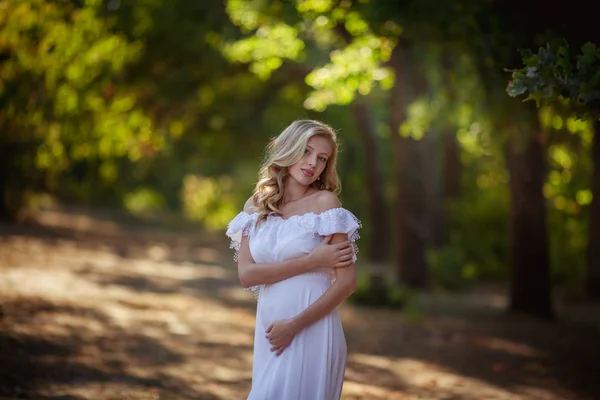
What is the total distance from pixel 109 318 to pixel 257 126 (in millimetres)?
12156

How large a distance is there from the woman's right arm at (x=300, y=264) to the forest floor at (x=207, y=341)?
10.1 feet

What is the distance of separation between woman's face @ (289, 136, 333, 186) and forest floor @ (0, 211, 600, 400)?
3.38 m

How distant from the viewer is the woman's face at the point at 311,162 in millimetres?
4188

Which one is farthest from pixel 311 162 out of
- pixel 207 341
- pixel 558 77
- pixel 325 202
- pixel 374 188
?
pixel 374 188

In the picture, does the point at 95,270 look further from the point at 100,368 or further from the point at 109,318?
the point at 100,368

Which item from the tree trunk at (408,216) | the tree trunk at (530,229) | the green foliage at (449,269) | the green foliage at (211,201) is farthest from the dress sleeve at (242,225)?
the green foliage at (211,201)

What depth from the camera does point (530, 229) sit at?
39.7 ft

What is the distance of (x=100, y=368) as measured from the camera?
25.4 feet

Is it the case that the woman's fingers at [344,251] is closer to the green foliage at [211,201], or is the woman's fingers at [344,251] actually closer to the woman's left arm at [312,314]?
the woman's left arm at [312,314]

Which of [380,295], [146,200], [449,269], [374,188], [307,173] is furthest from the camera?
[146,200]

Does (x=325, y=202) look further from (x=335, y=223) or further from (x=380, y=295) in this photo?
(x=380, y=295)

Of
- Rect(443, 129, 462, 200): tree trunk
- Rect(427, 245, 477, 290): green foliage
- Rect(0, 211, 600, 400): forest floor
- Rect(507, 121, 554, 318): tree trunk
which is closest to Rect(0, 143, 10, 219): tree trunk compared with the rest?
Rect(0, 211, 600, 400): forest floor

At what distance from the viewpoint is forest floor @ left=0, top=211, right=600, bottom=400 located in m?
7.51

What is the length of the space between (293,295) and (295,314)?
0.10 metres
